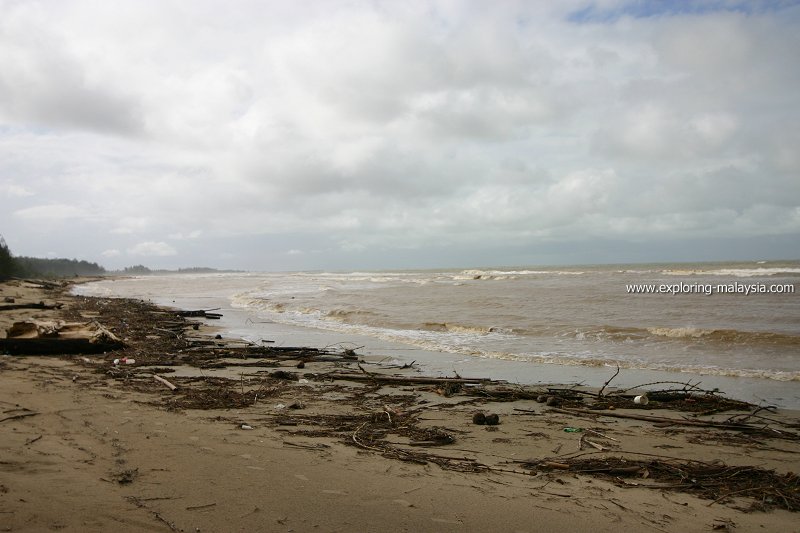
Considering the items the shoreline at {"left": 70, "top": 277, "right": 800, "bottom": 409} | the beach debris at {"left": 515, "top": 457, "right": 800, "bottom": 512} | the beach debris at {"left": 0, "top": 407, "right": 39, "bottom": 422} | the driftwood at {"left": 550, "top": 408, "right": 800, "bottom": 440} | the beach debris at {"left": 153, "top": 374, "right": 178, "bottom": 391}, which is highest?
the beach debris at {"left": 0, "top": 407, "right": 39, "bottom": 422}

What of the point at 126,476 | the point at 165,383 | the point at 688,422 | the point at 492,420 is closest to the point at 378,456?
the point at 492,420

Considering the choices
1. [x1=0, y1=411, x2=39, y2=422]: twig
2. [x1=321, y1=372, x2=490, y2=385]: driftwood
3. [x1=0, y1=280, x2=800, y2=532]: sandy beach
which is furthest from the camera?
[x1=321, y1=372, x2=490, y2=385]: driftwood

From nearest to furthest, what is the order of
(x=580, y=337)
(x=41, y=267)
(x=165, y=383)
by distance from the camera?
(x=165, y=383)
(x=580, y=337)
(x=41, y=267)

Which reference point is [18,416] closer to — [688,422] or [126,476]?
[126,476]

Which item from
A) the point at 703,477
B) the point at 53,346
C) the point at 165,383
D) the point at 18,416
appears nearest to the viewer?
the point at 703,477

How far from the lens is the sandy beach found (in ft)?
11.0

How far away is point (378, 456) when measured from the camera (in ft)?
15.5

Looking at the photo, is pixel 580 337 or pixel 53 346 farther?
pixel 580 337

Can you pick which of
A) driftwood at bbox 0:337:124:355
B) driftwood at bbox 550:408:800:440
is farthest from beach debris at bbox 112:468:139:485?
driftwood at bbox 0:337:124:355

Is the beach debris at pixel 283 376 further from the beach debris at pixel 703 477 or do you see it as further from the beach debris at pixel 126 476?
the beach debris at pixel 703 477

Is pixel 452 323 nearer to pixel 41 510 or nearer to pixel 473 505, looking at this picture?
pixel 473 505

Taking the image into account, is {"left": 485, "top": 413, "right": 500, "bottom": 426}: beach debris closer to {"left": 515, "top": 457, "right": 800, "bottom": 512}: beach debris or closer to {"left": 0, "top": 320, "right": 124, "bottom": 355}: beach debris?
{"left": 515, "top": 457, "right": 800, "bottom": 512}: beach debris

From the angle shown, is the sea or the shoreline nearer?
the shoreline

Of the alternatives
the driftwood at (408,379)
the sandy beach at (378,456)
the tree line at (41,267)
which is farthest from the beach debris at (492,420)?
the tree line at (41,267)
